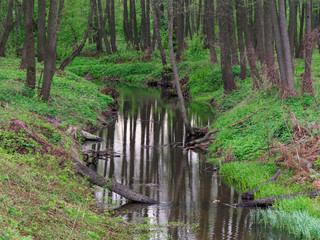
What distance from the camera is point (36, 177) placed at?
8477mm

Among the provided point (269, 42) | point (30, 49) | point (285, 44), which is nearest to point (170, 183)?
point (285, 44)

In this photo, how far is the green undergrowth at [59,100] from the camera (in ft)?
53.7

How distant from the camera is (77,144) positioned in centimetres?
1420

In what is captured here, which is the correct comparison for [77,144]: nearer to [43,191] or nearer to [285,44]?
[43,191]

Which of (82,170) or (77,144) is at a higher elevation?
(77,144)

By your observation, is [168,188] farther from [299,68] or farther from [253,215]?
[299,68]

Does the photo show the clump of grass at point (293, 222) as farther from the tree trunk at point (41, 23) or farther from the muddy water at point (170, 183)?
the tree trunk at point (41, 23)

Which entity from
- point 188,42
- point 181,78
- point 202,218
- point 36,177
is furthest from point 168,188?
point 188,42

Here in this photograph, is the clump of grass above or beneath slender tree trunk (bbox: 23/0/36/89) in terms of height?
beneath

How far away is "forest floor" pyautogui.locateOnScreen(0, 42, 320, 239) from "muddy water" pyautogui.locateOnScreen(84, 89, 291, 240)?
543mm

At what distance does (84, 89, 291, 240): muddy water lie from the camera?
8422mm

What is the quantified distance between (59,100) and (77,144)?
4.82 meters

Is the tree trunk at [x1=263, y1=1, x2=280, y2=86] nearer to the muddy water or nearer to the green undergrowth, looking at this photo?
the muddy water

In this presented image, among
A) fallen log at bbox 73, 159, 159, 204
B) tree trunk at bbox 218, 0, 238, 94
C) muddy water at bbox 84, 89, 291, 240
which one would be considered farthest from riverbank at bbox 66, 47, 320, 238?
fallen log at bbox 73, 159, 159, 204
